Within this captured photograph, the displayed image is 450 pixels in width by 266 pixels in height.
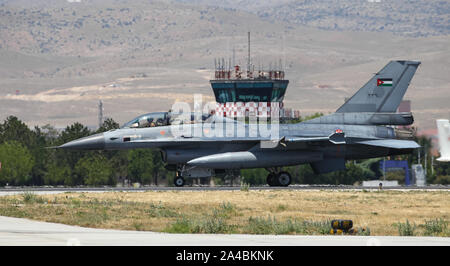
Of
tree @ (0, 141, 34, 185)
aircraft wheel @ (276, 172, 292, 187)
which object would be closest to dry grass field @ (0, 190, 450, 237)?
aircraft wheel @ (276, 172, 292, 187)

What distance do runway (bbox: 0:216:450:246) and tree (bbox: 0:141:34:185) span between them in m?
65.1

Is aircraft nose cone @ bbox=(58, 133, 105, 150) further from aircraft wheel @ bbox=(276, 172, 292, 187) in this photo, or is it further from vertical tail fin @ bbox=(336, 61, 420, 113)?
vertical tail fin @ bbox=(336, 61, 420, 113)

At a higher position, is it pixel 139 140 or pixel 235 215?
pixel 139 140

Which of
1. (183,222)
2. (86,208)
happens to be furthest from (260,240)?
(86,208)

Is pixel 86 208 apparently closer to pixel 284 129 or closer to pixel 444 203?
pixel 444 203

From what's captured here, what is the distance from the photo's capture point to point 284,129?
4638 centimetres

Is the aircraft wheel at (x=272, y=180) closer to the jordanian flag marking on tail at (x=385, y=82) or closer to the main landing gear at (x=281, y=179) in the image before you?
the main landing gear at (x=281, y=179)

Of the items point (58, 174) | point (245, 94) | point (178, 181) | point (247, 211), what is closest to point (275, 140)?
point (178, 181)

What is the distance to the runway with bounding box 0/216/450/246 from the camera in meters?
18.9

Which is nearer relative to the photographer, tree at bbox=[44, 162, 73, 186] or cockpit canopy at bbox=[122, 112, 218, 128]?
cockpit canopy at bbox=[122, 112, 218, 128]

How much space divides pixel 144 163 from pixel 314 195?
189 feet

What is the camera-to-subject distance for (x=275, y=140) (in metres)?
45.5
